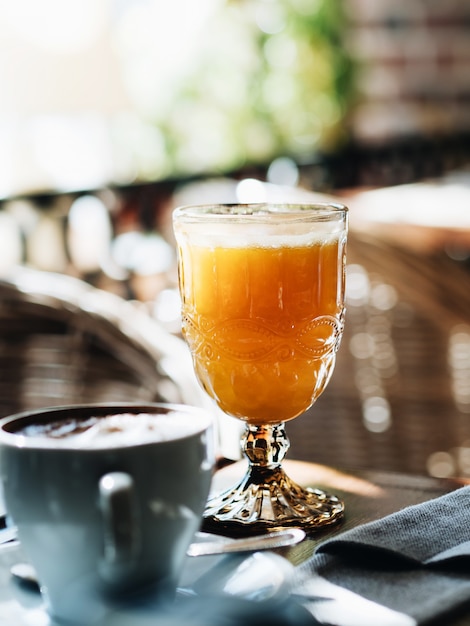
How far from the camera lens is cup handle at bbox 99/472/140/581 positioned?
43 centimetres

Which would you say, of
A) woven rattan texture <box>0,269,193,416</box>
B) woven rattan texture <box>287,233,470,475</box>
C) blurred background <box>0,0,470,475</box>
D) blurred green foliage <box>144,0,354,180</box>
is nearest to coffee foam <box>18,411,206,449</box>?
woven rattan texture <box>0,269,193,416</box>

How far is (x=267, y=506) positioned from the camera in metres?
0.66

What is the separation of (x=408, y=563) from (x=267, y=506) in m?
0.13

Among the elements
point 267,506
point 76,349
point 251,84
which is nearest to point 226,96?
point 251,84

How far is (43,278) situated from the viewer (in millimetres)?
1128

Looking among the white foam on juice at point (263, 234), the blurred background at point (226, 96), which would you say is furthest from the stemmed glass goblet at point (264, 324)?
the blurred background at point (226, 96)

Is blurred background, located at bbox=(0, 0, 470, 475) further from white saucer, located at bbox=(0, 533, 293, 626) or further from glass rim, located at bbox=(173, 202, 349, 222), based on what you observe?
white saucer, located at bbox=(0, 533, 293, 626)

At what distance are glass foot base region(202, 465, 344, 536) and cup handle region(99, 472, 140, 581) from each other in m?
0.20

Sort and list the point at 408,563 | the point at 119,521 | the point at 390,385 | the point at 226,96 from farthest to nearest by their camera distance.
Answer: the point at 226,96, the point at 390,385, the point at 408,563, the point at 119,521

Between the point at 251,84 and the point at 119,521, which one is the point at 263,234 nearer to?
the point at 119,521

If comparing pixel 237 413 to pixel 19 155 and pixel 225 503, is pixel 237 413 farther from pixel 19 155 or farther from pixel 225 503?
pixel 19 155

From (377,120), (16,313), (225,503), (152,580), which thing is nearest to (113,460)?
(152,580)

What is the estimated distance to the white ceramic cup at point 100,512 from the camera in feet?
1.48

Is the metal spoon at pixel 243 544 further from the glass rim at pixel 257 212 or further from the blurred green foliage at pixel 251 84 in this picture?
the blurred green foliage at pixel 251 84
